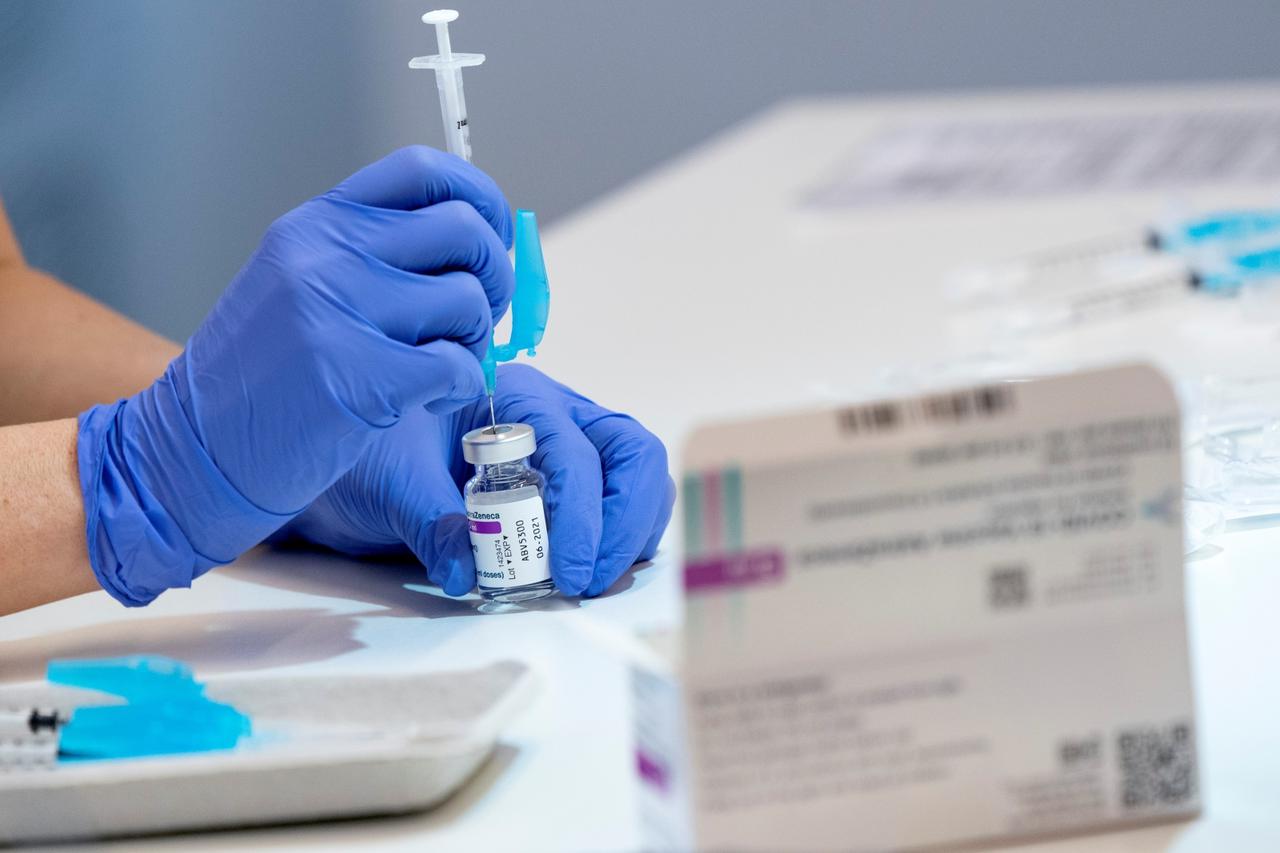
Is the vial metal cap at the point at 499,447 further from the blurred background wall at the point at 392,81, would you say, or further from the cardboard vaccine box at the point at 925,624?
the blurred background wall at the point at 392,81

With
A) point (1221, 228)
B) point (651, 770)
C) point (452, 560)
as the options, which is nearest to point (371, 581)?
point (452, 560)

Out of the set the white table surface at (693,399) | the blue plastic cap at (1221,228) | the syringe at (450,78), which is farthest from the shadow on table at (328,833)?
the blue plastic cap at (1221,228)

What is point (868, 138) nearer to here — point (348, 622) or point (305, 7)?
point (305, 7)

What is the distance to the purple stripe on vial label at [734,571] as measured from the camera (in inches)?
22.1

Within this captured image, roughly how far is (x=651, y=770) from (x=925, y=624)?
14 cm

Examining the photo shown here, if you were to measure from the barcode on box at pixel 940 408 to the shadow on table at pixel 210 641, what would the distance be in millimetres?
619

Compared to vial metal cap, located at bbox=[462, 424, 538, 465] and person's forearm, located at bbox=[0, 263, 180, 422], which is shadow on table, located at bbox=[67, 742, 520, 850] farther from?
person's forearm, located at bbox=[0, 263, 180, 422]

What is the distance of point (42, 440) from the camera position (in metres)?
1.18

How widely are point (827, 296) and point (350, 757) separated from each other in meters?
1.43

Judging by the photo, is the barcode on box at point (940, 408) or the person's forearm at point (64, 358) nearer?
the barcode on box at point (940, 408)

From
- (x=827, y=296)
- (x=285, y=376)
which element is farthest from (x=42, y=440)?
(x=827, y=296)

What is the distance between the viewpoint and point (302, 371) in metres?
1.03

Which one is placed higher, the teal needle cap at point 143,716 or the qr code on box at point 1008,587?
the qr code on box at point 1008,587

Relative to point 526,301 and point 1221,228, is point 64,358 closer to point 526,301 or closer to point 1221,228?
point 526,301
